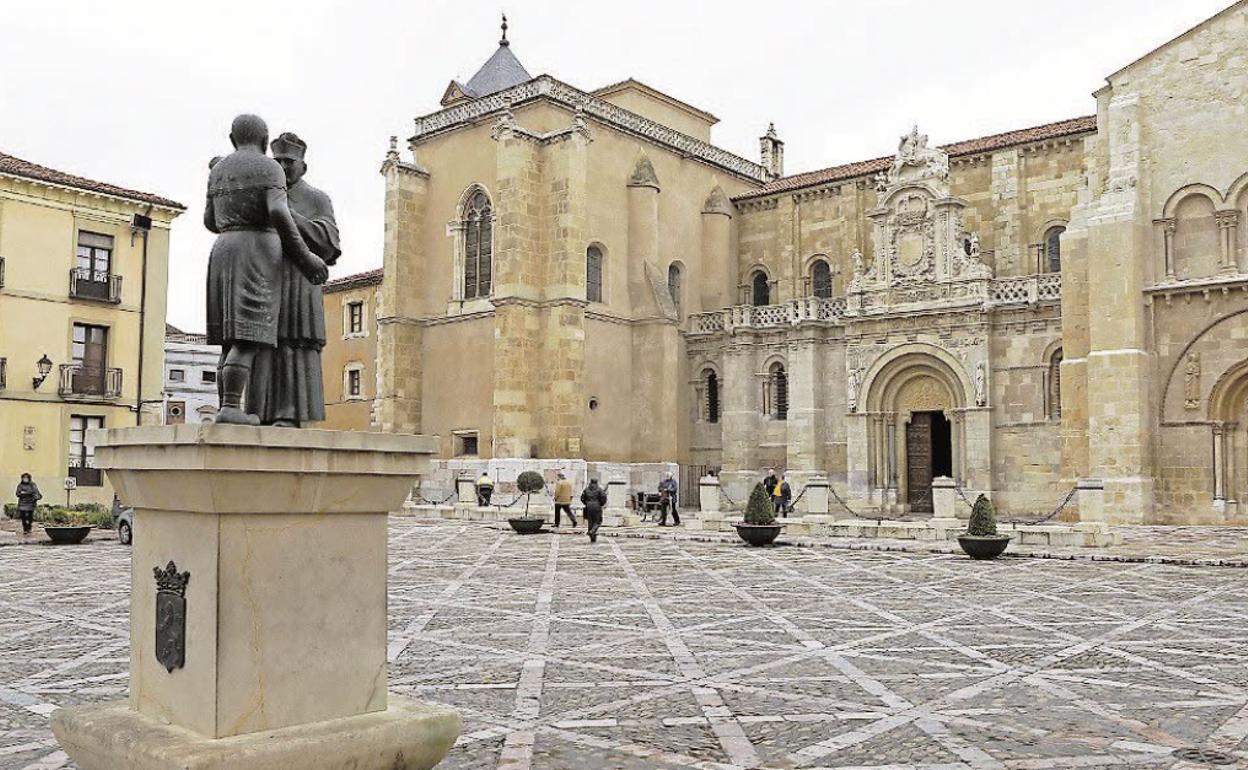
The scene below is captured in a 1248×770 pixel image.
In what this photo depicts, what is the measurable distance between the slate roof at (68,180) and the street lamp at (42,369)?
4557 millimetres

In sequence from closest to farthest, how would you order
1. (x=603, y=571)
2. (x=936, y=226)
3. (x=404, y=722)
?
(x=404, y=722) < (x=603, y=571) < (x=936, y=226)

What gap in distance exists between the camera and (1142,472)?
81.2ft

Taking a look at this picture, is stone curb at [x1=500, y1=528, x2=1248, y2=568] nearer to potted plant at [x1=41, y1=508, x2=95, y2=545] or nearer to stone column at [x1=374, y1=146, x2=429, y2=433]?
potted plant at [x1=41, y1=508, x2=95, y2=545]

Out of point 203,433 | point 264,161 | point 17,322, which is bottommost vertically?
point 203,433

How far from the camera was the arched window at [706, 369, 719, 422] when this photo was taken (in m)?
36.6

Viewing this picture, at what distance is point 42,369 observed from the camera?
27906 millimetres

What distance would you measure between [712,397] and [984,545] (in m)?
20.1

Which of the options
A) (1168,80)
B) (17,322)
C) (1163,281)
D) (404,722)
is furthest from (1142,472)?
(17,322)

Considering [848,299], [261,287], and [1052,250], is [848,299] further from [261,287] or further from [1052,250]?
[261,287]

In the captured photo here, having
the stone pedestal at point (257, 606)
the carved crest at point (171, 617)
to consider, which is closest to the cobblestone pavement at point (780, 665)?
the stone pedestal at point (257, 606)

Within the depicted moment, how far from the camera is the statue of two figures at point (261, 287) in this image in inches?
182

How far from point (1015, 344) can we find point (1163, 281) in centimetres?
477

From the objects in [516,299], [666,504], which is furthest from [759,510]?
[516,299]

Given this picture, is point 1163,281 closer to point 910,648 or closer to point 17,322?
point 910,648
